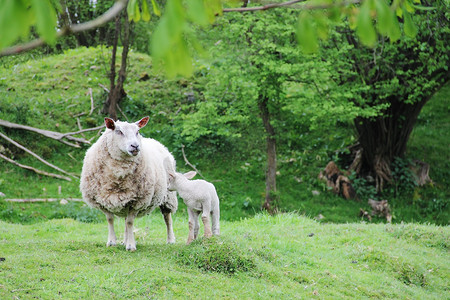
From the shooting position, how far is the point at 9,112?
46.7ft

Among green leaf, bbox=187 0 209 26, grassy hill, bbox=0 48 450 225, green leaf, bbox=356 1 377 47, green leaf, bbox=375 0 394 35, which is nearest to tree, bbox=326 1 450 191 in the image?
grassy hill, bbox=0 48 450 225

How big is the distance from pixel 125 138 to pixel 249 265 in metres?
2.16

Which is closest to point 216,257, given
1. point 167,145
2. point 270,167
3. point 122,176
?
point 122,176

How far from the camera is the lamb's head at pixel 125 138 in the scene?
556 centimetres

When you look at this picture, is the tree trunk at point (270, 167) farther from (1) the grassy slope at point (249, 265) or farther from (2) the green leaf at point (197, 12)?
(2) the green leaf at point (197, 12)

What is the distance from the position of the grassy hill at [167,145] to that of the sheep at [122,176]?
15.8 ft

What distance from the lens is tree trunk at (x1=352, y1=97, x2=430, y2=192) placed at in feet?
45.5

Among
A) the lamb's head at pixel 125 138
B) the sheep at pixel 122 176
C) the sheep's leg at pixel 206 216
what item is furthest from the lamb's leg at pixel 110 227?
the sheep's leg at pixel 206 216

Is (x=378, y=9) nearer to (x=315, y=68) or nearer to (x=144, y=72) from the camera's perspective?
(x=315, y=68)

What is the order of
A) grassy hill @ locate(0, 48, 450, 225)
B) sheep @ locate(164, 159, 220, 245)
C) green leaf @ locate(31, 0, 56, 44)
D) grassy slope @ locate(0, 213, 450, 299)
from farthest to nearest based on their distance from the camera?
grassy hill @ locate(0, 48, 450, 225)
sheep @ locate(164, 159, 220, 245)
grassy slope @ locate(0, 213, 450, 299)
green leaf @ locate(31, 0, 56, 44)

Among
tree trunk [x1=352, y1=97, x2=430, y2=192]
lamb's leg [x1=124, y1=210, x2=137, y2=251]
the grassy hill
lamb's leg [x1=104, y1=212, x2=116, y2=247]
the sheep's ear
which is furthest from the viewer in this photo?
tree trunk [x1=352, y1=97, x2=430, y2=192]

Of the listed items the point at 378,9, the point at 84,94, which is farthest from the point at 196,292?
the point at 84,94

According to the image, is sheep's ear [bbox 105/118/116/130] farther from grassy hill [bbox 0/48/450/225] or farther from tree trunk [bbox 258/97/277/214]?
tree trunk [bbox 258/97/277/214]

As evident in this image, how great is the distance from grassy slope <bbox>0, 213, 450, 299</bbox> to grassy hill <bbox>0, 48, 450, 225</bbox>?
363cm
